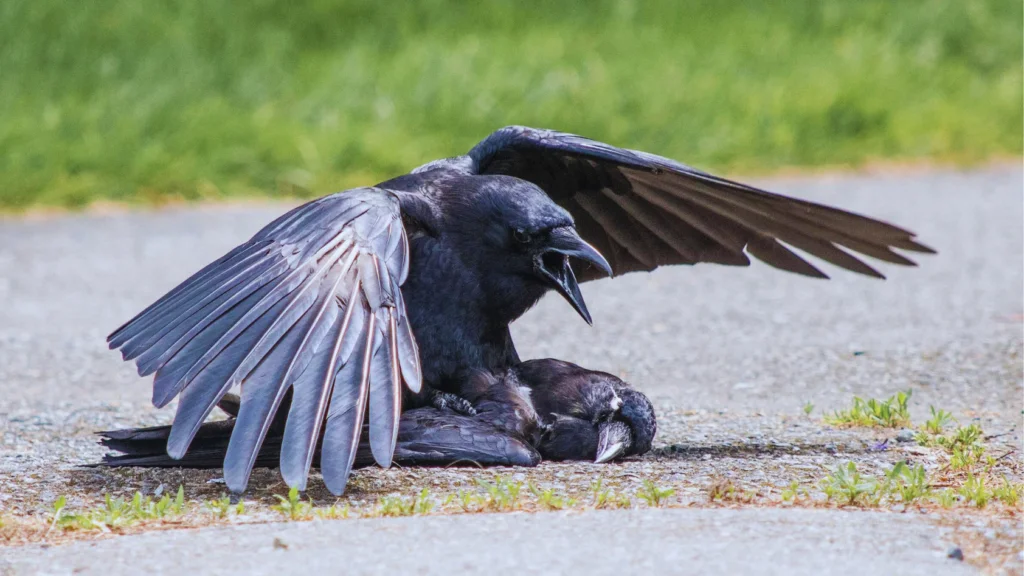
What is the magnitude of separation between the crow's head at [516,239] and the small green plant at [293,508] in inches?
41.2

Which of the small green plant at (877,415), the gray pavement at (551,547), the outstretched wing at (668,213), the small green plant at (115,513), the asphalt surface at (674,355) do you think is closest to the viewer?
the gray pavement at (551,547)

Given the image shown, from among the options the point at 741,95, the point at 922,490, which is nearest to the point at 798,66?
the point at 741,95

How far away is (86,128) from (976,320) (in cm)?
677

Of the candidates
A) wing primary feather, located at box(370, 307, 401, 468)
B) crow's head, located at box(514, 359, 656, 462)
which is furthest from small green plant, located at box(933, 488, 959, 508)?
wing primary feather, located at box(370, 307, 401, 468)

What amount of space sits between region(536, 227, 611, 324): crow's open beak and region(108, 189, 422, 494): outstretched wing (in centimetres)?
45

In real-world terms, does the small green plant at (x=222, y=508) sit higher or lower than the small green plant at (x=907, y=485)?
lower

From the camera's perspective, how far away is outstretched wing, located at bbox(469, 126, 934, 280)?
16.3 feet

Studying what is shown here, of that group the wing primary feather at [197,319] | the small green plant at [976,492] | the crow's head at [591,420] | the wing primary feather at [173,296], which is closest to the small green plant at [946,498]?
the small green plant at [976,492]

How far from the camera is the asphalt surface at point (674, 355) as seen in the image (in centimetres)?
333

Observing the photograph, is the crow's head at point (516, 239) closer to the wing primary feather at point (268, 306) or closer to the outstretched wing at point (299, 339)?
the outstretched wing at point (299, 339)

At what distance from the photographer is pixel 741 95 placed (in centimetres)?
1280

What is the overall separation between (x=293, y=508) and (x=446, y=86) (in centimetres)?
897

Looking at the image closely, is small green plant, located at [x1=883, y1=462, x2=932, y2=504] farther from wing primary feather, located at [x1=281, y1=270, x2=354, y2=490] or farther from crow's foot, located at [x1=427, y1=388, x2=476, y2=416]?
wing primary feather, located at [x1=281, y1=270, x2=354, y2=490]

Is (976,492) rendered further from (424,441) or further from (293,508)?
(293,508)
